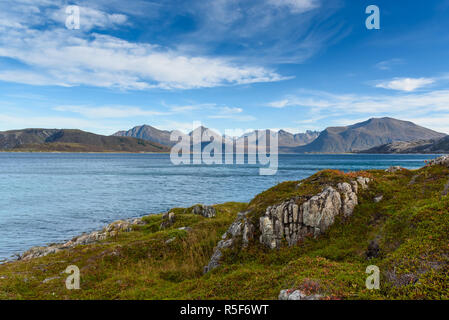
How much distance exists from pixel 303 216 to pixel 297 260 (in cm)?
541

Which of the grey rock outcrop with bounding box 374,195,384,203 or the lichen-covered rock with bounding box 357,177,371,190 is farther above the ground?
the lichen-covered rock with bounding box 357,177,371,190

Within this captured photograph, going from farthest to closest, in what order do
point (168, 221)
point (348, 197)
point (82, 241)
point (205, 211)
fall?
1. point (205, 211)
2. point (168, 221)
3. point (82, 241)
4. point (348, 197)

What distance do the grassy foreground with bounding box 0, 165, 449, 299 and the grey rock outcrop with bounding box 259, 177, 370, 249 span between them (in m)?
0.70

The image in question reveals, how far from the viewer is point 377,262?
14.1m

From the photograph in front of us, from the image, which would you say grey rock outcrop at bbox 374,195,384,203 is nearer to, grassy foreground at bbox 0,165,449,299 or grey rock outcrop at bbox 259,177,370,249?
grassy foreground at bbox 0,165,449,299

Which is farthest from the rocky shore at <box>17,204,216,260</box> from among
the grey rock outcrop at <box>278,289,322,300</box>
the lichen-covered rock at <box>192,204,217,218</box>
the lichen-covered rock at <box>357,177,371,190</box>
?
the grey rock outcrop at <box>278,289,322,300</box>

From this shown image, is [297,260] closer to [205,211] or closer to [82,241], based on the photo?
[205,211]

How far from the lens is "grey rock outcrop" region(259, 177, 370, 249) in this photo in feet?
66.3

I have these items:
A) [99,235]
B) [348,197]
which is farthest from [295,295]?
[99,235]

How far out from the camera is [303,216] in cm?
2069

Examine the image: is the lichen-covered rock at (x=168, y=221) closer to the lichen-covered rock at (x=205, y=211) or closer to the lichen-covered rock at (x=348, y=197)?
the lichen-covered rock at (x=205, y=211)

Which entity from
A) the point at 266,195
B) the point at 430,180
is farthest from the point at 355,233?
the point at 430,180

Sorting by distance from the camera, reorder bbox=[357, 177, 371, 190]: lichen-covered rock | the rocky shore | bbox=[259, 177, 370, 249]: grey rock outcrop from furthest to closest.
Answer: the rocky shore, bbox=[357, 177, 371, 190]: lichen-covered rock, bbox=[259, 177, 370, 249]: grey rock outcrop
